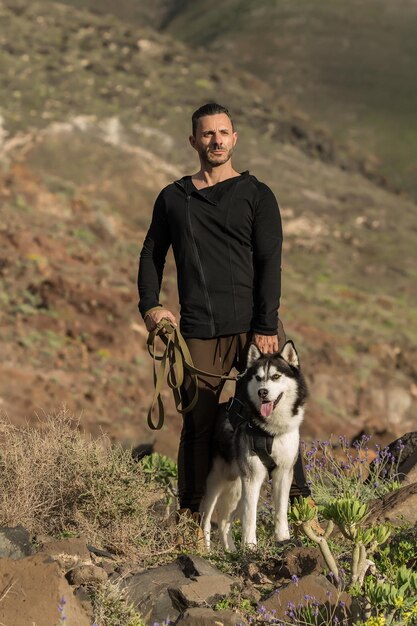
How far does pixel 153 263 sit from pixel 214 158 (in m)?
0.79

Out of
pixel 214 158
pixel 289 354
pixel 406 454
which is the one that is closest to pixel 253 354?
pixel 289 354

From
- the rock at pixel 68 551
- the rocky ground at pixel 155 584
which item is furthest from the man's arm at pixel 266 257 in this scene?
the rock at pixel 68 551

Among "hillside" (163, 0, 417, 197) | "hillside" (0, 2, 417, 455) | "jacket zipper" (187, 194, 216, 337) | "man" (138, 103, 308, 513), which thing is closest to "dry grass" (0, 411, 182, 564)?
"man" (138, 103, 308, 513)

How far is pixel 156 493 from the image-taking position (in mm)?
7363

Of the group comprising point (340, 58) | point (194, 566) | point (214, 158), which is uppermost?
point (340, 58)

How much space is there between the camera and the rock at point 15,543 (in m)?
5.33

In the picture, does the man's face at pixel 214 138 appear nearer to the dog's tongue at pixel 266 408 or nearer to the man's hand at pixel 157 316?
the man's hand at pixel 157 316

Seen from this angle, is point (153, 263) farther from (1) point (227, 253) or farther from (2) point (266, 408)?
(2) point (266, 408)

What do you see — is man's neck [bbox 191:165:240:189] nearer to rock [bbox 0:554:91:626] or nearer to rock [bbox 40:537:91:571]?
rock [bbox 40:537:91:571]

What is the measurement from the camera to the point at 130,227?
100ft

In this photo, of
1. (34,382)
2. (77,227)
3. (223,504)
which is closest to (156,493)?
(223,504)

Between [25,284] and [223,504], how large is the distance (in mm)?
15265

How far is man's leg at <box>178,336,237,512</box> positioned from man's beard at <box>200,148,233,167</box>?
3.53 ft

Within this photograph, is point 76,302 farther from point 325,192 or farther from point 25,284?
point 325,192
